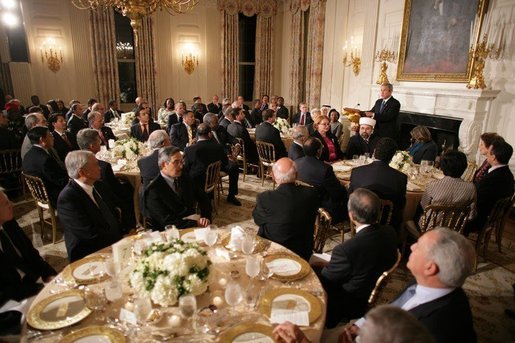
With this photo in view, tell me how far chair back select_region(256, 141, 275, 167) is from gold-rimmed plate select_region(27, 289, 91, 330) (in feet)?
14.2

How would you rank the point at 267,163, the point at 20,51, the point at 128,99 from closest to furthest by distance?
the point at 267,163, the point at 20,51, the point at 128,99

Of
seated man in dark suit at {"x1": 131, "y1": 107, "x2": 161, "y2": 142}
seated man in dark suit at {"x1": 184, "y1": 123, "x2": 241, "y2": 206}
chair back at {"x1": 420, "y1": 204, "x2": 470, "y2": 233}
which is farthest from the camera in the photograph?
seated man in dark suit at {"x1": 131, "y1": 107, "x2": 161, "y2": 142}

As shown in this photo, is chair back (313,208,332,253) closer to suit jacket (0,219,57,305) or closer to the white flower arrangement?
the white flower arrangement

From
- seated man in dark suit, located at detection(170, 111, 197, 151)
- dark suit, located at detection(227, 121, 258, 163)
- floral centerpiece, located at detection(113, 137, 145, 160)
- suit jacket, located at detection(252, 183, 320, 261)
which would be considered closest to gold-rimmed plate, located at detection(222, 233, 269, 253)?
suit jacket, located at detection(252, 183, 320, 261)

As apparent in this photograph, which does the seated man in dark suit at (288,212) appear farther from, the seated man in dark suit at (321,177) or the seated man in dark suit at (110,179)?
the seated man in dark suit at (110,179)

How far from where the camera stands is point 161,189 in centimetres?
311

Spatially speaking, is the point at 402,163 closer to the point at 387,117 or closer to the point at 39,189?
the point at 387,117

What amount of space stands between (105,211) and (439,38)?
265 inches

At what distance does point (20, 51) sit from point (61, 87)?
130 cm

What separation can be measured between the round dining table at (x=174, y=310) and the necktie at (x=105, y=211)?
Answer: 0.76 m

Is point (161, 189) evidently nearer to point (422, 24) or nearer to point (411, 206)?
point (411, 206)

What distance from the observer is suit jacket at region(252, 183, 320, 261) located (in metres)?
2.75

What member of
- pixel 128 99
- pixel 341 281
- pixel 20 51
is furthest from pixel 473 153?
pixel 20 51

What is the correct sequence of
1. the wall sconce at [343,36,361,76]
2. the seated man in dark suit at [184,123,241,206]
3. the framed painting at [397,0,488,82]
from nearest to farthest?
the seated man in dark suit at [184,123,241,206] < the framed painting at [397,0,488,82] < the wall sconce at [343,36,361,76]
